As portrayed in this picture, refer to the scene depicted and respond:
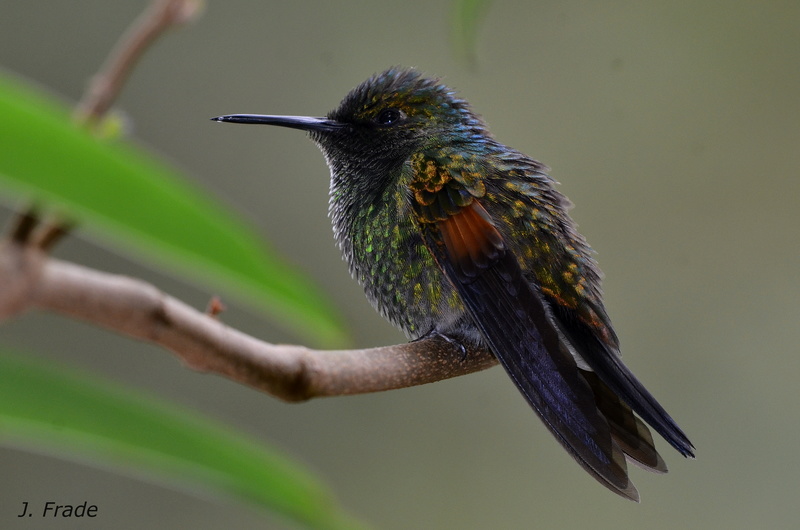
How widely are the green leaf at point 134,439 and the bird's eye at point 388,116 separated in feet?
5.01

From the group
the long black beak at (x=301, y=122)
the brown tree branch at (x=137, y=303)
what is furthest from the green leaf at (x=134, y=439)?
the long black beak at (x=301, y=122)

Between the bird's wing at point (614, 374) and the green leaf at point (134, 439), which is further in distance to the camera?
the bird's wing at point (614, 374)

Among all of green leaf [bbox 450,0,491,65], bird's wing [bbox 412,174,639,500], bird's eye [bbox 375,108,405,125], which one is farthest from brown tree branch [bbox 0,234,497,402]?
bird's eye [bbox 375,108,405,125]

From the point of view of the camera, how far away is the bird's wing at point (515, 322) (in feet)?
3.80

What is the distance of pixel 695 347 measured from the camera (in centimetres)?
280

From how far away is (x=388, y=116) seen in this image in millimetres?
1819

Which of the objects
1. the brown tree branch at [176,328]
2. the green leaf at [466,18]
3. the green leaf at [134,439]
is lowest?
the green leaf at [134,439]

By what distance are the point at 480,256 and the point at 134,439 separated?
3.67ft

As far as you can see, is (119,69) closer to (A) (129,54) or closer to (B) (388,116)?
(A) (129,54)

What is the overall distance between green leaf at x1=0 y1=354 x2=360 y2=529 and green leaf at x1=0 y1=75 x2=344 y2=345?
72mm

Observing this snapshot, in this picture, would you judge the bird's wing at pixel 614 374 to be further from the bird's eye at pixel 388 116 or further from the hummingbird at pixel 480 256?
the bird's eye at pixel 388 116

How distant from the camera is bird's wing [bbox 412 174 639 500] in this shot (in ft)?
3.80

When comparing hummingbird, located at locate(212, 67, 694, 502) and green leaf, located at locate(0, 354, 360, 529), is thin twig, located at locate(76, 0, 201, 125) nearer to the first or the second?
green leaf, located at locate(0, 354, 360, 529)

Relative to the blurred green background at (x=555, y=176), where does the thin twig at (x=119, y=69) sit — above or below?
below
